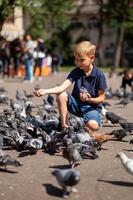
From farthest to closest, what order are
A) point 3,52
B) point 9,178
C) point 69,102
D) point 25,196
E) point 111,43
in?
point 111,43, point 3,52, point 69,102, point 9,178, point 25,196

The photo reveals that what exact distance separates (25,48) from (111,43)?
44074 millimetres

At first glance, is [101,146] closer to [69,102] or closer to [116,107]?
[69,102]

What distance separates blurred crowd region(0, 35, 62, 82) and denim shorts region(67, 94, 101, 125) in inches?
664

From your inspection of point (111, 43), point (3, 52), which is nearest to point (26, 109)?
point (3, 52)

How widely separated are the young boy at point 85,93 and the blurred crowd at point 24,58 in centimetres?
1688

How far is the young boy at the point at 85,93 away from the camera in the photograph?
8953 mm

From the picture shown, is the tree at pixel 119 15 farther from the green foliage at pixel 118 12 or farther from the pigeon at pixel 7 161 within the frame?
the pigeon at pixel 7 161

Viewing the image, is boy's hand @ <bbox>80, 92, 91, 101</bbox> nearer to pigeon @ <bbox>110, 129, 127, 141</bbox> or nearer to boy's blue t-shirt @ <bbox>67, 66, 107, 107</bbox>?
boy's blue t-shirt @ <bbox>67, 66, 107, 107</bbox>

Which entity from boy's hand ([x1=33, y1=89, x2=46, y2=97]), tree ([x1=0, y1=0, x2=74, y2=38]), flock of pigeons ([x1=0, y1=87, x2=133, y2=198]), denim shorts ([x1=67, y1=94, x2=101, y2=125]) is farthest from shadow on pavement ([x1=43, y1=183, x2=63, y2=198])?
tree ([x1=0, y1=0, x2=74, y2=38])

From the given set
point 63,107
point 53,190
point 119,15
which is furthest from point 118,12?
point 53,190

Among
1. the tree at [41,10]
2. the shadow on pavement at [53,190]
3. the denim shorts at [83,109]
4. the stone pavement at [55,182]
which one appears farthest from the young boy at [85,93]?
the tree at [41,10]

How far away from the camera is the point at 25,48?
86.7ft

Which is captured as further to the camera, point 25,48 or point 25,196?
point 25,48

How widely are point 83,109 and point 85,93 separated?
450 millimetres
